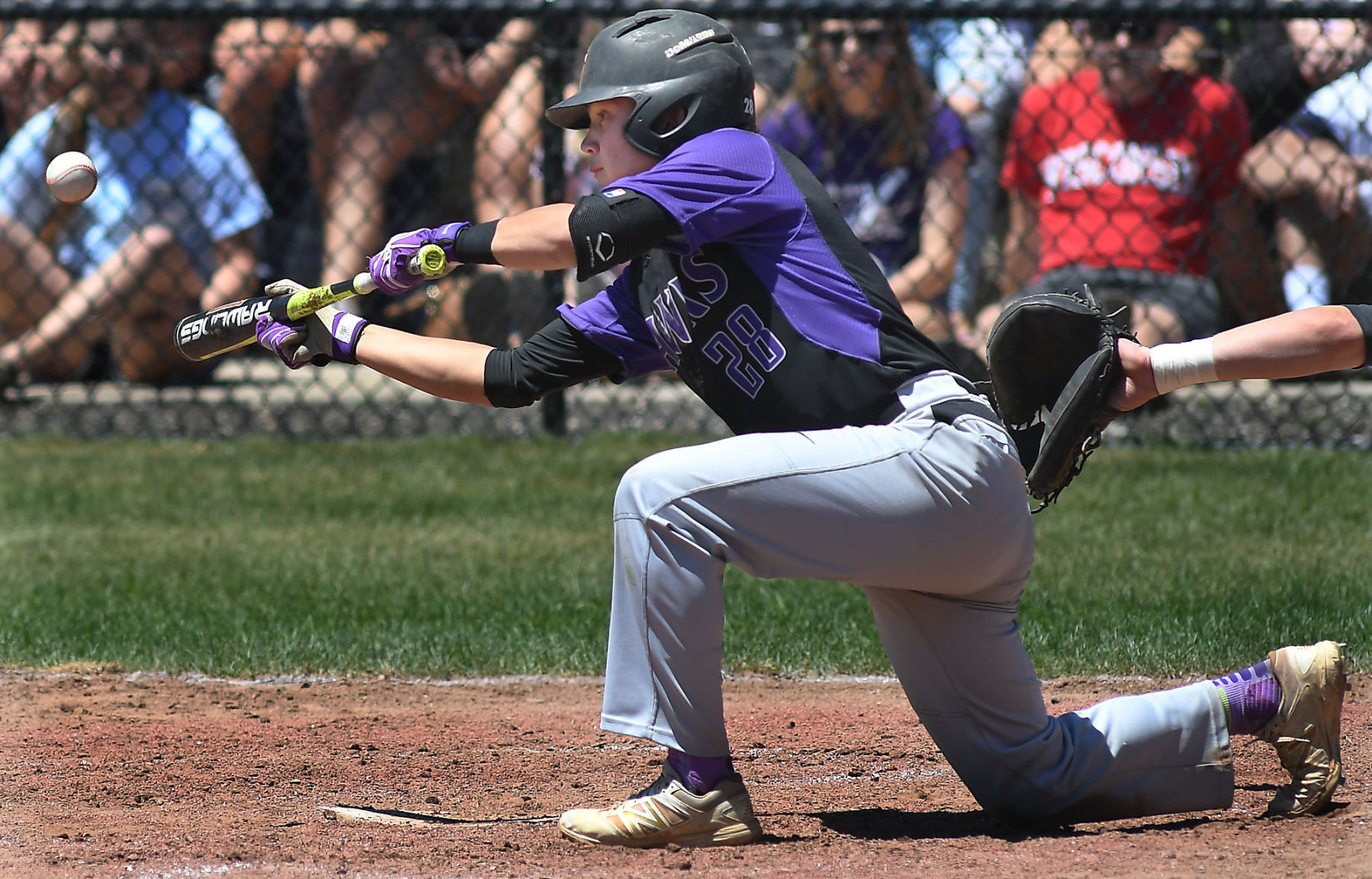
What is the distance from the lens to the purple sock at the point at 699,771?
2.77 meters

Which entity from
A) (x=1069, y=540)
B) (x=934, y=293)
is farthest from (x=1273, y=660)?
(x=934, y=293)

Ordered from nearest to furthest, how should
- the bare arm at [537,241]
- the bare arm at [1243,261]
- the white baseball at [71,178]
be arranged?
the bare arm at [537,241] < the white baseball at [71,178] < the bare arm at [1243,261]

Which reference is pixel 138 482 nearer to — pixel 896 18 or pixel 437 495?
pixel 437 495

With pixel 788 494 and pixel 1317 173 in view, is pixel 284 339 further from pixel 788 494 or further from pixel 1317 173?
pixel 1317 173

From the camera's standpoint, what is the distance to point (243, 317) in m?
3.20

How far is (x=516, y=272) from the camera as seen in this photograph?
24.0ft

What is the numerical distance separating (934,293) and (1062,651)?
3.39 m

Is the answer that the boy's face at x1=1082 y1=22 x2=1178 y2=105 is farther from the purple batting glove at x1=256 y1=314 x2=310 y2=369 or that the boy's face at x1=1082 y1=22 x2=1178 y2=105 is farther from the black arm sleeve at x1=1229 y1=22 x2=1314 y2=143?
the purple batting glove at x1=256 y1=314 x2=310 y2=369

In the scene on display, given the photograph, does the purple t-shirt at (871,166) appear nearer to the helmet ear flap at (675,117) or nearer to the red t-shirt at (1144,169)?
the red t-shirt at (1144,169)

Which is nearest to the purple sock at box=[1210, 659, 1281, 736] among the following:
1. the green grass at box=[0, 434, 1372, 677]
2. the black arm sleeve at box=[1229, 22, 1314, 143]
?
the green grass at box=[0, 434, 1372, 677]

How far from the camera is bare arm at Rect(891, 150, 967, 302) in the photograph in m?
7.42

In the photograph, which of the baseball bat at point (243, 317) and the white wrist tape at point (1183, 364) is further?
the baseball bat at point (243, 317)

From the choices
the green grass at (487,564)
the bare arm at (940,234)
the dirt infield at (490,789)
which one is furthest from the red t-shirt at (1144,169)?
the dirt infield at (490,789)

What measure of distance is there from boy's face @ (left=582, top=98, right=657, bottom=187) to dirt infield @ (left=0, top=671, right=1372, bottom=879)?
126cm
